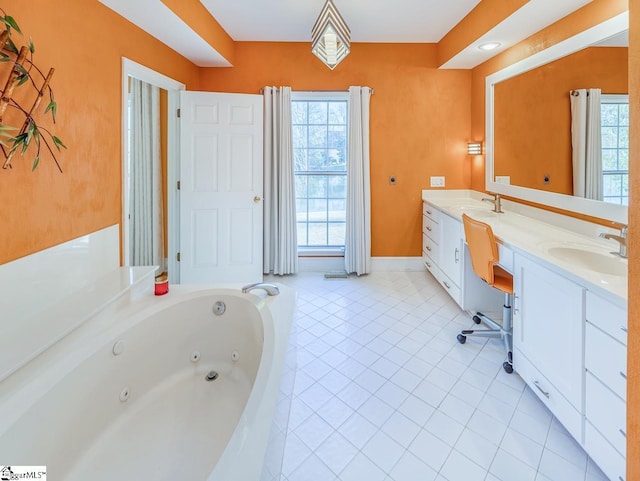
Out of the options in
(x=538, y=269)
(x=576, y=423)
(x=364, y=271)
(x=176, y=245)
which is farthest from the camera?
(x=364, y=271)

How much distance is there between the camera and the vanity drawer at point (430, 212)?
3.61m

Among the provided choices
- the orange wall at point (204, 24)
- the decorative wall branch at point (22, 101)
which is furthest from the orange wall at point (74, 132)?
the orange wall at point (204, 24)

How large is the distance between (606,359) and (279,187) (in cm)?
326

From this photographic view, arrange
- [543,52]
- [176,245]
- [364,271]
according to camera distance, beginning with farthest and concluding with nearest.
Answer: [364,271]
[176,245]
[543,52]

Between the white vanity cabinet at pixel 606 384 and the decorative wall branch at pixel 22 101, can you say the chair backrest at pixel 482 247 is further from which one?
the decorative wall branch at pixel 22 101

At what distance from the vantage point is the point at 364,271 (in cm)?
412

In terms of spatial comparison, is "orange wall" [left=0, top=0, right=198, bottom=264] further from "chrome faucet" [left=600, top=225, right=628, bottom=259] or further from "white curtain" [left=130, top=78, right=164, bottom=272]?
"chrome faucet" [left=600, top=225, right=628, bottom=259]

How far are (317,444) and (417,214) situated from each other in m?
3.12

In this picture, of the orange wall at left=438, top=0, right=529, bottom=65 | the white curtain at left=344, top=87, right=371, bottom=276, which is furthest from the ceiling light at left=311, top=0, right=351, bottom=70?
the white curtain at left=344, top=87, right=371, bottom=276

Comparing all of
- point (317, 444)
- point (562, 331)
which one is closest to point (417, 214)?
point (562, 331)

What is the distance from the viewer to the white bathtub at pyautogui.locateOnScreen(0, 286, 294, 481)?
116cm

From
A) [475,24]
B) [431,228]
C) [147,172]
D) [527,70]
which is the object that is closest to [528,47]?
[527,70]

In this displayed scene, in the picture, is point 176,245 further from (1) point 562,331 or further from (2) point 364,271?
(1) point 562,331

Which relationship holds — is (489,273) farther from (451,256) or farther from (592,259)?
(451,256)
